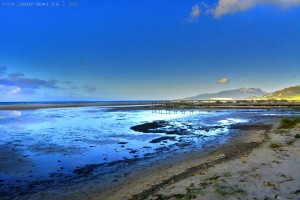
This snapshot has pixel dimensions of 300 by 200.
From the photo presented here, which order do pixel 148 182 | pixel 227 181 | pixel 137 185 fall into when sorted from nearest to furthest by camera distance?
pixel 227 181, pixel 137 185, pixel 148 182

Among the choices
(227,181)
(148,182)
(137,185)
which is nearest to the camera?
(227,181)

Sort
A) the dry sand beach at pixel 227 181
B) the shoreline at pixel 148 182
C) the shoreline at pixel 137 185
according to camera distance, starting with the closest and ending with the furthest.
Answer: the dry sand beach at pixel 227 181 < the shoreline at pixel 148 182 < the shoreline at pixel 137 185

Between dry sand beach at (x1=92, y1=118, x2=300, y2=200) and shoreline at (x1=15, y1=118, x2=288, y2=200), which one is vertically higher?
dry sand beach at (x1=92, y1=118, x2=300, y2=200)

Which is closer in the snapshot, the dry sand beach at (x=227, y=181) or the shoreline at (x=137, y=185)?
the dry sand beach at (x=227, y=181)

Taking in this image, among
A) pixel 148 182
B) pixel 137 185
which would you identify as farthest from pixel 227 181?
pixel 137 185

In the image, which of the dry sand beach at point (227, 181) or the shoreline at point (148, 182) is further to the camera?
the shoreline at point (148, 182)

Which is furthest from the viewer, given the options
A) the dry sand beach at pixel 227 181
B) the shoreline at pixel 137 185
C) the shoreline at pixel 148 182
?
the shoreline at pixel 137 185

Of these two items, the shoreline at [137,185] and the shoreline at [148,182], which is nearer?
the shoreline at [148,182]

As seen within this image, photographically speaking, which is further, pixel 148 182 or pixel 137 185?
pixel 148 182

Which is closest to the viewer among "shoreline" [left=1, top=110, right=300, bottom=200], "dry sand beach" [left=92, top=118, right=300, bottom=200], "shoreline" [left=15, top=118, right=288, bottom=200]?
"dry sand beach" [left=92, top=118, right=300, bottom=200]

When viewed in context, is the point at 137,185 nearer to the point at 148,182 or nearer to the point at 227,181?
the point at 148,182

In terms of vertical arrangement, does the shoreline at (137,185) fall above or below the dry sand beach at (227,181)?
below

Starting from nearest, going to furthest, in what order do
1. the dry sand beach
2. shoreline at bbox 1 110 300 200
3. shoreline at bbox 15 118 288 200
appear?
1. the dry sand beach
2. shoreline at bbox 1 110 300 200
3. shoreline at bbox 15 118 288 200

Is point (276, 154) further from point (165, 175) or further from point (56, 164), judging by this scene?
point (56, 164)
